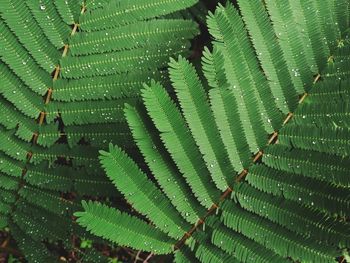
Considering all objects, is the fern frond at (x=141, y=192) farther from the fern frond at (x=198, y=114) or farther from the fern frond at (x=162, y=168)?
the fern frond at (x=198, y=114)

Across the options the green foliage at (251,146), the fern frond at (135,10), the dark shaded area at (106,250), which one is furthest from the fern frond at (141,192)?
the fern frond at (135,10)

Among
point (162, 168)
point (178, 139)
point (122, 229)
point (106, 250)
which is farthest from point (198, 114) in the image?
point (106, 250)

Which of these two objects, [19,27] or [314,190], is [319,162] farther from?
[19,27]

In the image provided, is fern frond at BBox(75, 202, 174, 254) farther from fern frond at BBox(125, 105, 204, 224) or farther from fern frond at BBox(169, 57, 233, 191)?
fern frond at BBox(169, 57, 233, 191)

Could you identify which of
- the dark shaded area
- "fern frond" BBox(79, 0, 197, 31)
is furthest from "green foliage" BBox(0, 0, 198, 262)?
the dark shaded area

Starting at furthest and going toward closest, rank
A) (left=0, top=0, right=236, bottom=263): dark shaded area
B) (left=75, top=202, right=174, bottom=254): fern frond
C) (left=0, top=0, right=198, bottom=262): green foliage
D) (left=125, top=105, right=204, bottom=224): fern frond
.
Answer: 1. (left=0, top=0, right=236, bottom=263): dark shaded area
2. (left=0, top=0, right=198, bottom=262): green foliage
3. (left=125, top=105, right=204, bottom=224): fern frond
4. (left=75, top=202, right=174, bottom=254): fern frond
